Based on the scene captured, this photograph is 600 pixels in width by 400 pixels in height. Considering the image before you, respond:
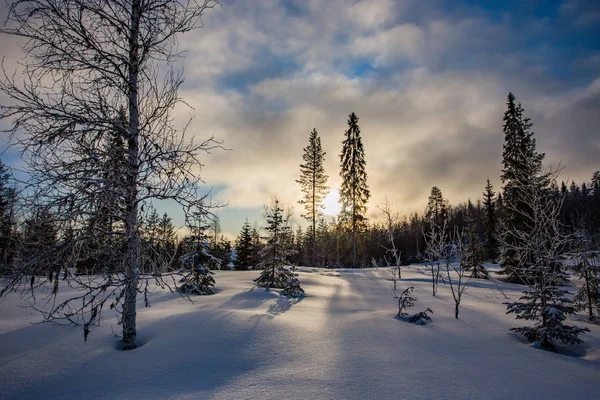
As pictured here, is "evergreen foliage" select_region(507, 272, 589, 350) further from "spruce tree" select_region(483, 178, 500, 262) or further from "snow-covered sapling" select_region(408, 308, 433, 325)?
"spruce tree" select_region(483, 178, 500, 262)

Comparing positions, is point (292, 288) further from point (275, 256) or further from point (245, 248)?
point (245, 248)

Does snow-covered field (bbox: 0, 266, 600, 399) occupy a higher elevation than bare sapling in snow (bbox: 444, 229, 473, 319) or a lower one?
lower

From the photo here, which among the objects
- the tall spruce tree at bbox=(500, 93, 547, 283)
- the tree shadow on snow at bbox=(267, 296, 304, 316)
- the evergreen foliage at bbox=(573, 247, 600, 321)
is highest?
the tall spruce tree at bbox=(500, 93, 547, 283)

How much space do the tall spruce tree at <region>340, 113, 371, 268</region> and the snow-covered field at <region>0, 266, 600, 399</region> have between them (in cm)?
2155

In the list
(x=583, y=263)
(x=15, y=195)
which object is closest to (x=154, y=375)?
(x=15, y=195)

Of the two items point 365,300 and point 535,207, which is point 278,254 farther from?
point 535,207

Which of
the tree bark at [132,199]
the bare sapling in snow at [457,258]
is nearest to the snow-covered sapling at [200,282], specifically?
the tree bark at [132,199]

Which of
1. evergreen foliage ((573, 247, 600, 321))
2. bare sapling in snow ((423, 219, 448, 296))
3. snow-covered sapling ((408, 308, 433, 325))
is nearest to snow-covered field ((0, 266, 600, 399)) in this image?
snow-covered sapling ((408, 308, 433, 325))

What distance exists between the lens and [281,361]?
5.07 meters

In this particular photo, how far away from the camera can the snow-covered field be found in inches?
162

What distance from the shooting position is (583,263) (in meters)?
10.1

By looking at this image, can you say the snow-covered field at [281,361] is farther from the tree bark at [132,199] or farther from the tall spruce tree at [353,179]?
the tall spruce tree at [353,179]

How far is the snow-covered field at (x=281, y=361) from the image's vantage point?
411 cm

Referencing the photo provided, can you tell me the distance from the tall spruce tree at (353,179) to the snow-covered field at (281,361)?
21550 mm
